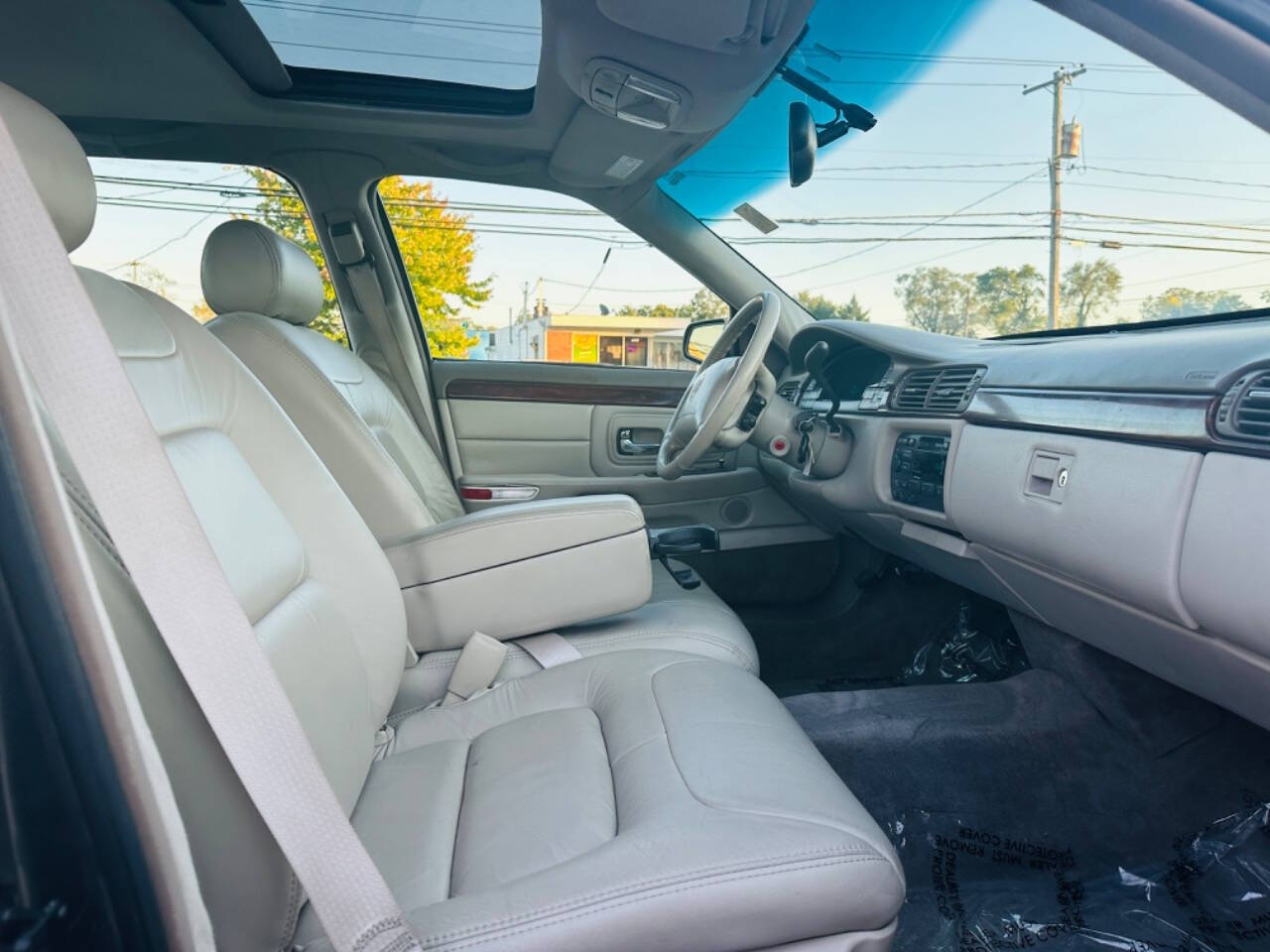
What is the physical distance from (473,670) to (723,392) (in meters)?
0.80

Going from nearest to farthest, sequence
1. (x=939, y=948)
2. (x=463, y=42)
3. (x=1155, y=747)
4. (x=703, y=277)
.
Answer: (x=939, y=948)
(x=1155, y=747)
(x=463, y=42)
(x=703, y=277)

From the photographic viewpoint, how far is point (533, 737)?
1.19 meters

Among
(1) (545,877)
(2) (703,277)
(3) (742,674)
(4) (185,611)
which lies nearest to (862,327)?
(2) (703,277)

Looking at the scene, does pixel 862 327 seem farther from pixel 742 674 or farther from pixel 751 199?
pixel 742 674

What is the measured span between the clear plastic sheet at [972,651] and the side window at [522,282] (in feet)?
3.69

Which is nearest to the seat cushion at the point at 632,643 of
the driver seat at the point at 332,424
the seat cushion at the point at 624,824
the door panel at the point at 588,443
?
the driver seat at the point at 332,424

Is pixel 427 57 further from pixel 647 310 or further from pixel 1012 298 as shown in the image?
pixel 1012 298

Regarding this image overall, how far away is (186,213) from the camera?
211 cm

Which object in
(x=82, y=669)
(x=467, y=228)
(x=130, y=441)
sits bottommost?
(x=82, y=669)

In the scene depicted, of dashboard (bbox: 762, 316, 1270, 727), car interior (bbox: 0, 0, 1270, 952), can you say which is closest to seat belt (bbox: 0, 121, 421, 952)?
car interior (bbox: 0, 0, 1270, 952)

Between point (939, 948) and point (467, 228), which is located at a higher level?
point (467, 228)

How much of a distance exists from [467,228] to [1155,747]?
2.21m

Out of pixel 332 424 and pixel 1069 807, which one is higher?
pixel 332 424

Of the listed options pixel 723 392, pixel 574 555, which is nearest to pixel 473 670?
pixel 574 555
